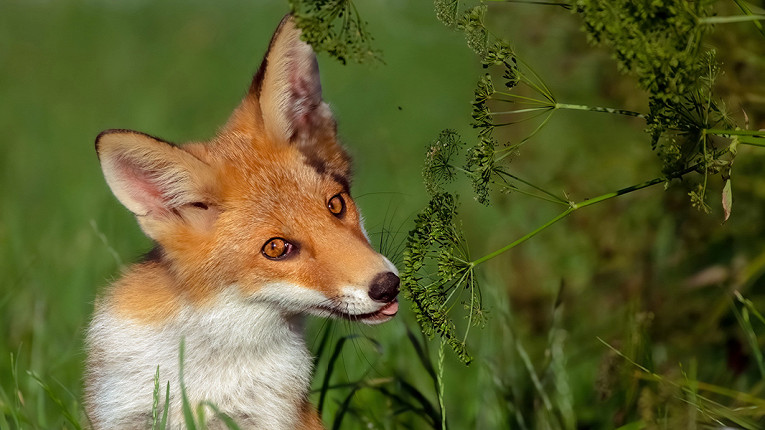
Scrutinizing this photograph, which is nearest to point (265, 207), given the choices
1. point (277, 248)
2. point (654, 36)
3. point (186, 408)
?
point (277, 248)

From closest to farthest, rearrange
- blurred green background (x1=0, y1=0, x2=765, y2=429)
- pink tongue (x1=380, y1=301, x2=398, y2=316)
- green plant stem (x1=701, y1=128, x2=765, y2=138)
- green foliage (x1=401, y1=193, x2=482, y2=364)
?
green plant stem (x1=701, y1=128, x2=765, y2=138) < green foliage (x1=401, y1=193, x2=482, y2=364) < pink tongue (x1=380, y1=301, x2=398, y2=316) < blurred green background (x1=0, y1=0, x2=765, y2=429)

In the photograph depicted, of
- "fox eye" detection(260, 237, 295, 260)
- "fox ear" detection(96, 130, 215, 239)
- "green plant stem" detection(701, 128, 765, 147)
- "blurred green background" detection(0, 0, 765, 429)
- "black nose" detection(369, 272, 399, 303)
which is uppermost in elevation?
"fox ear" detection(96, 130, 215, 239)

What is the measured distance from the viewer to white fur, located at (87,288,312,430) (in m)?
3.57

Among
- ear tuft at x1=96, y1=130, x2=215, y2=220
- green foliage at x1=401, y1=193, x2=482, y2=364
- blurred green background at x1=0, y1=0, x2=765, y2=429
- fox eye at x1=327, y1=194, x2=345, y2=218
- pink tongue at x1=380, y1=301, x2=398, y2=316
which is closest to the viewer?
green foliage at x1=401, y1=193, x2=482, y2=364

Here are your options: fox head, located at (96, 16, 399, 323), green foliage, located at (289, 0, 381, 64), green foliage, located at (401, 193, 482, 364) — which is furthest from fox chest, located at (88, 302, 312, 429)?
green foliage, located at (289, 0, 381, 64)

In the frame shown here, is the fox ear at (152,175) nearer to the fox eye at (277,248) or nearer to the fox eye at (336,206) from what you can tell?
the fox eye at (277,248)

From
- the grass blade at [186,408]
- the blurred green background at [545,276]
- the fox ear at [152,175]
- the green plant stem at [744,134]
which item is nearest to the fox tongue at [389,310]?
the blurred green background at [545,276]

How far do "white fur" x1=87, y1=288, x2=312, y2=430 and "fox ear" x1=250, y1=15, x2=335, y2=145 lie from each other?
79 centimetres

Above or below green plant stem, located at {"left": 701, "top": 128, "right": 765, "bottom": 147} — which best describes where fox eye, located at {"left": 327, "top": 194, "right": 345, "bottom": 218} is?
below

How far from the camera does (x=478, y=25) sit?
2.91 meters

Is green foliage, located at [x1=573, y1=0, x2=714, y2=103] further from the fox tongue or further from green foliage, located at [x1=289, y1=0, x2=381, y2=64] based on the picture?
the fox tongue

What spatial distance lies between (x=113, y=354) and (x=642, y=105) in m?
2.90

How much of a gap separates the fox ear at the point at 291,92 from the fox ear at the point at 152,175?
1.35 feet

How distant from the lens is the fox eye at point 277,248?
3.56m
